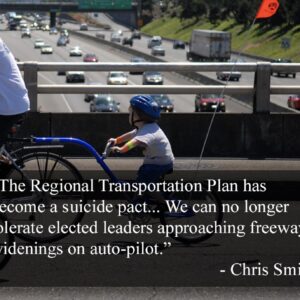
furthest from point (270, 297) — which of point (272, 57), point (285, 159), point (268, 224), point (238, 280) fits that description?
point (272, 57)

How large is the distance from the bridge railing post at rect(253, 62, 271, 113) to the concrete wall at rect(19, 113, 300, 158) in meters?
0.15

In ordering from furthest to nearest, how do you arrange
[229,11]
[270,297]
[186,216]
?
1. [229,11]
2. [186,216]
3. [270,297]

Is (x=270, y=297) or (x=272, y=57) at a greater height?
(x=270, y=297)

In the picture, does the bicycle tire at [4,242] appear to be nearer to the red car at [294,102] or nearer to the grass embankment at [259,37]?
the red car at [294,102]

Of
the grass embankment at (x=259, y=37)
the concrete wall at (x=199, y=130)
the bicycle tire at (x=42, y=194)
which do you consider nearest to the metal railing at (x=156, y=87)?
the concrete wall at (x=199, y=130)

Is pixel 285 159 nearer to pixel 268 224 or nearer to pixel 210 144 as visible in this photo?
pixel 210 144

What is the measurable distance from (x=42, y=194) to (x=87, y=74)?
295ft

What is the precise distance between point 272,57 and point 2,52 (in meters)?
90.7

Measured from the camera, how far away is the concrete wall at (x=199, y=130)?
12484 mm

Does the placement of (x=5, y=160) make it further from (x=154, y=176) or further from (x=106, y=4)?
(x=106, y=4)

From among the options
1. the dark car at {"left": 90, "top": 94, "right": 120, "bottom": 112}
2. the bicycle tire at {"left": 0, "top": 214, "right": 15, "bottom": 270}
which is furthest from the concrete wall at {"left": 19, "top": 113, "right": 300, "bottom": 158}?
the dark car at {"left": 90, "top": 94, "right": 120, "bottom": 112}

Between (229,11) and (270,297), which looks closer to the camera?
(270,297)

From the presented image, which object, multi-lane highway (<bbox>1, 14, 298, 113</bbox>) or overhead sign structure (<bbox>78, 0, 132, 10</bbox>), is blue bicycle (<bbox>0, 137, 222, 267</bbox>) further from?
overhead sign structure (<bbox>78, 0, 132, 10</bbox>)

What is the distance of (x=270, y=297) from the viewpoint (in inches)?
262
